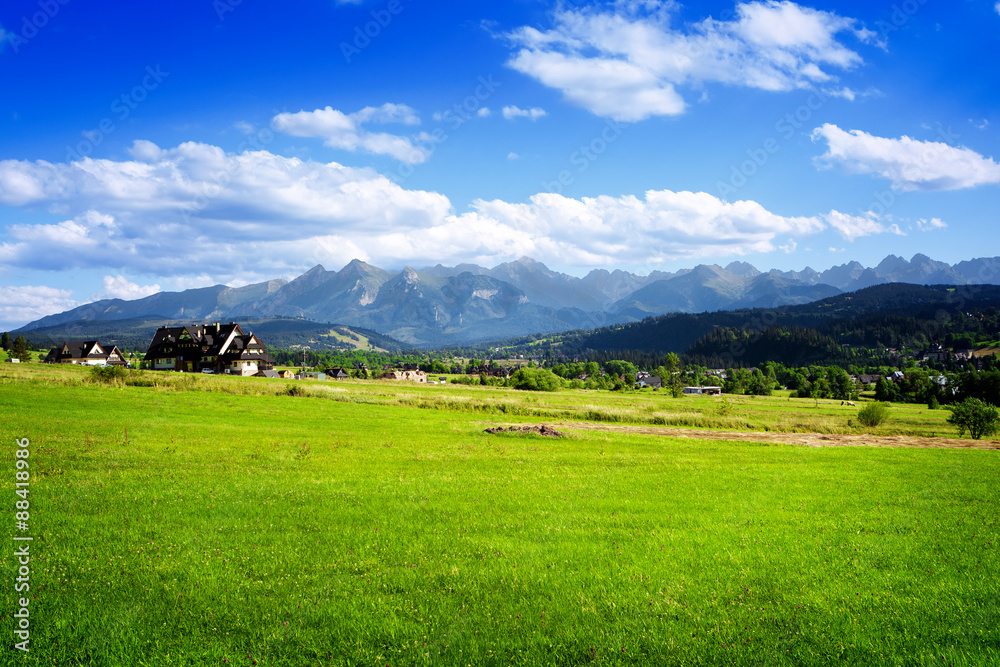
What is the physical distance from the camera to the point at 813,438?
158 feet

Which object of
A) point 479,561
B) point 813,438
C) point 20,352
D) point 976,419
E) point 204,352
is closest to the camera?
point 479,561

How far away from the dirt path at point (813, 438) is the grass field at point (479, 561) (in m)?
19.4

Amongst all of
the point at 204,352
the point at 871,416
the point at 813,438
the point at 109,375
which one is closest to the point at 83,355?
the point at 204,352

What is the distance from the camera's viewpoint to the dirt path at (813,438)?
43.7m

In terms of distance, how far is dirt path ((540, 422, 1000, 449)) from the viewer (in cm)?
4372

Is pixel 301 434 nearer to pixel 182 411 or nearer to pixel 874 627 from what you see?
pixel 182 411

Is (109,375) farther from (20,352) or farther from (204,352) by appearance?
(20,352)

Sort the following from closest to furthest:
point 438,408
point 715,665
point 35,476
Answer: point 715,665
point 35,476
point 438,408

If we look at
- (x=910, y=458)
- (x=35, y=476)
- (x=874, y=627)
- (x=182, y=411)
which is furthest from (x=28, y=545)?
(x=910, y=458)

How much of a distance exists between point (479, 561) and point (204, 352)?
346 ft

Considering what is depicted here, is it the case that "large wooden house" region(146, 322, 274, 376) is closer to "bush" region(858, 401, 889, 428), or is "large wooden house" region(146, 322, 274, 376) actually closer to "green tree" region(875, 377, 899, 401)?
"bush" region(858, 401, 889, 428)

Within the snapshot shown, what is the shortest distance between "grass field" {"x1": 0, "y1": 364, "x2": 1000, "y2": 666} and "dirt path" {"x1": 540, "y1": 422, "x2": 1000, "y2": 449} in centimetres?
1937

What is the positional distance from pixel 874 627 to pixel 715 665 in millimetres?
3371

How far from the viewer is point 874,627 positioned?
895 centimetres
